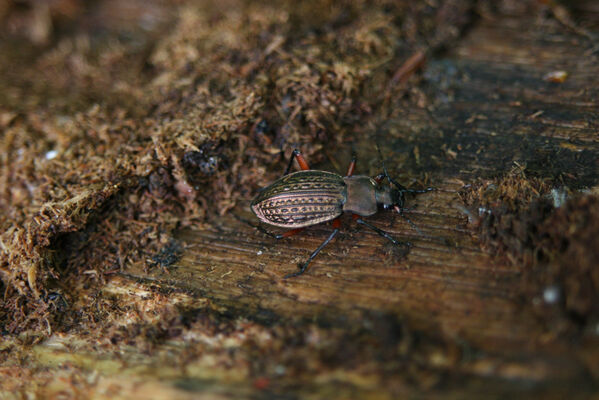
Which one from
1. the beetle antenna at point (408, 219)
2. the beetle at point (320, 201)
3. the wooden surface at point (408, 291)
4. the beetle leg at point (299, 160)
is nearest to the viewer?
the wooden surface at point (408, 291)

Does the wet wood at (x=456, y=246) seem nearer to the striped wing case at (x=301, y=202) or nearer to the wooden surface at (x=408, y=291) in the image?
the wooden surface at (x=408, y=291)

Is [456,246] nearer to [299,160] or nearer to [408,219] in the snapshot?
[408,219]

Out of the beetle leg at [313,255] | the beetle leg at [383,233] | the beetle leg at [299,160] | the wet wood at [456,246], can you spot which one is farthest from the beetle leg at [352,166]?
the beetle leg at [313,255]

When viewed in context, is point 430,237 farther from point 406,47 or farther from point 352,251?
point 406,47

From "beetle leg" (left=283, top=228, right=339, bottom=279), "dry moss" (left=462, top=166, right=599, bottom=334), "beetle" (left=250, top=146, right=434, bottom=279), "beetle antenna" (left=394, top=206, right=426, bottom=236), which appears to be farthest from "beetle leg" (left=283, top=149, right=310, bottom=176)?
"dry moss" (left=462, top=166, right=599, bottom=334)

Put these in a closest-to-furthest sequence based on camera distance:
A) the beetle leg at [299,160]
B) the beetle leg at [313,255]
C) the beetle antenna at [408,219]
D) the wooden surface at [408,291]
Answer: the wooden surface at [408,291], the beetle leg at [313,255], the beetle antenna at [408,219], the beetle leg at [299,160]

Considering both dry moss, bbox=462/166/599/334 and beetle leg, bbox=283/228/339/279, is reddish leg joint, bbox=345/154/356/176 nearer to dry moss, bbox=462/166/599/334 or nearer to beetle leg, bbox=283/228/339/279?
beetle leg, bbox=283/228/339/279

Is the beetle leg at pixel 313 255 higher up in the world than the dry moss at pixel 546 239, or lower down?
lower down
